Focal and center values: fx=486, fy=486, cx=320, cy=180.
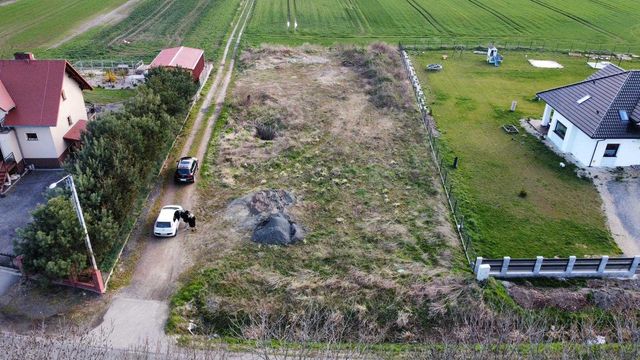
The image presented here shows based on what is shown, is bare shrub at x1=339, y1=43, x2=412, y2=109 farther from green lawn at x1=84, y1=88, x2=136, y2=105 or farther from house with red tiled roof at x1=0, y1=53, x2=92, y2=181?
house with red tiled roof at x1=0, y1=53, x2=92, y2=181

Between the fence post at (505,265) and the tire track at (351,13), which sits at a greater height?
the tire track at (351,13)

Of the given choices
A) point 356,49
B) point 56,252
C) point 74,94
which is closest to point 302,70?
point 356,49

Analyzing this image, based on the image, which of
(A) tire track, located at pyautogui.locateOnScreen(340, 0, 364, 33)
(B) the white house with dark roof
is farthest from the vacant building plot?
(A) tire track, located at pyautogui.locateOnScreen(340, 0, 364, 33)

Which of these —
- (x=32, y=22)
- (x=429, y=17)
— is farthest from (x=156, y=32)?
(x=429, y=17)

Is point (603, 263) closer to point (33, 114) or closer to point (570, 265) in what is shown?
point (570, 265)

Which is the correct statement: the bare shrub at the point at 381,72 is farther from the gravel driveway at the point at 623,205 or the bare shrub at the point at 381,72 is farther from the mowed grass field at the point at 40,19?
the mowed grass field at the point at 40,19

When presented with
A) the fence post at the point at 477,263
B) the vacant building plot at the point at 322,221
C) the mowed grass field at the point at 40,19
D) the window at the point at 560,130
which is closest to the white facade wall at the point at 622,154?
the window at the point at 560,130

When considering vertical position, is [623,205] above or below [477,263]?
below
